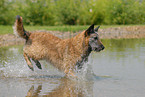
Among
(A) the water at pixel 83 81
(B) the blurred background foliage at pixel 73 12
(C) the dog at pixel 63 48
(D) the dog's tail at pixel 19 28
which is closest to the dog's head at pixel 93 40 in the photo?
(C) the dog at pixel 63 48

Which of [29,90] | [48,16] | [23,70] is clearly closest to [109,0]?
[48,16]

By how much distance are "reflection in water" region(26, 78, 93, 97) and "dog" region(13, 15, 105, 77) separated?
1.58ft

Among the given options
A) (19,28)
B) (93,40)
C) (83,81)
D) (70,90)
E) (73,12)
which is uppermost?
(19,28)

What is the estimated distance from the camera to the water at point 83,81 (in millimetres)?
→ 5461

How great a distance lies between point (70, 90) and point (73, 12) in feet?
82.5

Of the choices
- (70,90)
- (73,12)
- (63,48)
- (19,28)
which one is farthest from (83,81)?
(73,12)

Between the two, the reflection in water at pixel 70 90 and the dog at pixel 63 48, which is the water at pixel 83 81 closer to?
the reflection in water at pixel 70 90

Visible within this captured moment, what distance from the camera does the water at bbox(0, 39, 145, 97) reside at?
546 centimetres

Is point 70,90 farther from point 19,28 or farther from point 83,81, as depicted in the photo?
point 19,28

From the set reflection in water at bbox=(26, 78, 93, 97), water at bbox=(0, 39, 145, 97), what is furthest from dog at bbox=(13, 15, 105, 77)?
reflection in water at bbox=(26, 78, 93, 97)

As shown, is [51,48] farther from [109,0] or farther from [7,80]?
[109,0]

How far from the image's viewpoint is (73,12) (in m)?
30.4

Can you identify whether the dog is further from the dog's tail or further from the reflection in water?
the reflection in water

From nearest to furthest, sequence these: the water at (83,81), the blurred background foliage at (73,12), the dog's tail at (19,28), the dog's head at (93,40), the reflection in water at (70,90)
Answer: the reflection in water at (70,90)
the water at (83,81)
the dog's head at (93,40)
the dog's tail at (19,28)
the blurred background foliage at (73,12)
